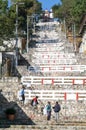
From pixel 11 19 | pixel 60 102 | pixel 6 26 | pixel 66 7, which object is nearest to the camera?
pixel 60 102

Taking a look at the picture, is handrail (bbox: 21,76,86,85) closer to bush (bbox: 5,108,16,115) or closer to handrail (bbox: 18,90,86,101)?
handrail (bbox: 18,90,86,101)

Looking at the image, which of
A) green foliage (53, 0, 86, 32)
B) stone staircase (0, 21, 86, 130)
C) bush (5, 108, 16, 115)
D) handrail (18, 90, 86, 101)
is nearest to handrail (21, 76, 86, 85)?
stone staircase (0, 21, 86, 130)

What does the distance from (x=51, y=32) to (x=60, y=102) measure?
59.7 m

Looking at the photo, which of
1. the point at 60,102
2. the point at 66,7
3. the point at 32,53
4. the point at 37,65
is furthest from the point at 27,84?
the point at 66,7

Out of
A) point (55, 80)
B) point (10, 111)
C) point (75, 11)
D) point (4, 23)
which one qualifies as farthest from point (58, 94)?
point (75, 11)

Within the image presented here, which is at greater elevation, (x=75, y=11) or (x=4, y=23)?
(x=4, y=23)

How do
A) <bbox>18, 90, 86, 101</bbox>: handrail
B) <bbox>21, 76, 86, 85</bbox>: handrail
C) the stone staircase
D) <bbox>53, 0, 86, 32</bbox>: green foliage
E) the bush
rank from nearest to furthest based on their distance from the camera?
the stone staircase → the bush → <bbox>18, 90, 86, 101</bbox>: handrail → <bbox>21, 76, 86, 85</bbox>: handrail → <bbox>53, 0, 86, 32</bbox>: green foliage

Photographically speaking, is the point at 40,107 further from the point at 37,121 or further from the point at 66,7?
the point at 66,7

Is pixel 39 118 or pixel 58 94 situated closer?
pixel 39 118

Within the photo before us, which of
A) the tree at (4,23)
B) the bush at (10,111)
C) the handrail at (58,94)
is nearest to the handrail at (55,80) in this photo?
the handrail at (58,94)

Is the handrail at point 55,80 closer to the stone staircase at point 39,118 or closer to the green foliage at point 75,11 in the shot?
the stone staircase at point 39,118

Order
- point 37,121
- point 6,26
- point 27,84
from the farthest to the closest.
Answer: point 6,26, point 27,84, point 37,121

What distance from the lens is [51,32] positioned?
100062mm

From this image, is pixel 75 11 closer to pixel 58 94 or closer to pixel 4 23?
pixel 4 23
